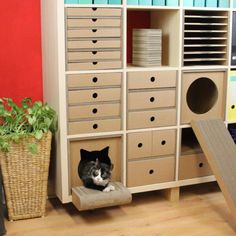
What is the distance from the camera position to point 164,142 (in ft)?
8.66

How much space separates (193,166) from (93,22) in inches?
43.1

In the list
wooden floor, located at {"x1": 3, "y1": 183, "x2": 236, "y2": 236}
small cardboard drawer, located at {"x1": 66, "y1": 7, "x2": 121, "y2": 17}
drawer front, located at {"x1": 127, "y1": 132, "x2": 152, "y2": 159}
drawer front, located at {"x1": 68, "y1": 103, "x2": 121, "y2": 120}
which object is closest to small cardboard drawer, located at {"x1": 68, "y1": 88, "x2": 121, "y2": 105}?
drawer front, located at {"x1": 68, "y1": 103, "x2": 121, "y2": 120}

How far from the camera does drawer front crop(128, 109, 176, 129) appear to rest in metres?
2.53

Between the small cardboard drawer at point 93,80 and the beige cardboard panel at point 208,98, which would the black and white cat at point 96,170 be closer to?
the small cardboard drawer at point 93,80

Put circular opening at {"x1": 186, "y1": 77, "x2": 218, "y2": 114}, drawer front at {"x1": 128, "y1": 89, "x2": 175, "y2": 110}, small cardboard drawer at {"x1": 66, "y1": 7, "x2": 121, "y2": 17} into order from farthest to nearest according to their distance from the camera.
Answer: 1. circular opening at {"x1": 186, "y1": 77, "x2": 218, "y2": 114}
2. drawer front at {"x1": 128, "y1": 89, "x2": 175, "y2": 110}
3. small cardboard drawer at {"x1": 66, "y1": 7, "x2": 121, "y2": 17}

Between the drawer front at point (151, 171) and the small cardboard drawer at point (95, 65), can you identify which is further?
the drawer front at point (151, 171)

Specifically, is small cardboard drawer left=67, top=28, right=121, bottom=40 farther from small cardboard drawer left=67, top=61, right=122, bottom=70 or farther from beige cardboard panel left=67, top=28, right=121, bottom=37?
small cardboard drawer left=67, top=61, right=122, bottom=70

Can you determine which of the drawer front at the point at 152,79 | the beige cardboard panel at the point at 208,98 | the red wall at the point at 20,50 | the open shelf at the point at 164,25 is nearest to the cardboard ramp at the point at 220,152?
the beige cardboard panel at the point at 208,98

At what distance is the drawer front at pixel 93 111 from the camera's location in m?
2.38

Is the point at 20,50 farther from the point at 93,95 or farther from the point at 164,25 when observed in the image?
the point at 164,25

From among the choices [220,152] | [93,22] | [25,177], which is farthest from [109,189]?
[93,22]

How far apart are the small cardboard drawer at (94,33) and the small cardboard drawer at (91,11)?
80mm

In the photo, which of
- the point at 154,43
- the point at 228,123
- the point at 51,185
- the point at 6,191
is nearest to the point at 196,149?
the point at 228,123

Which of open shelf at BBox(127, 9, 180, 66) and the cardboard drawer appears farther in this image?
open shelf at BBox(127, 9, 180, 66)
